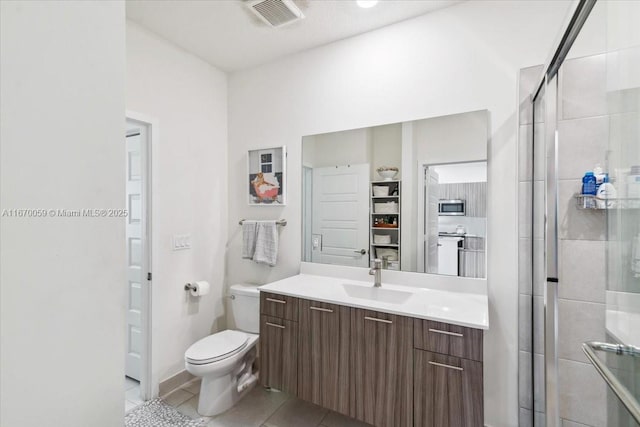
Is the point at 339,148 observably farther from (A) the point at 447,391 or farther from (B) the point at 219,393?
(B) the point at 219,393

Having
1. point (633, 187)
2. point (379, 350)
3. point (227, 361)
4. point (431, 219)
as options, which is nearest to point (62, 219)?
A: point (633, 187)

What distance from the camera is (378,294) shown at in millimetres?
2029

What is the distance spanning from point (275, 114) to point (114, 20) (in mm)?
2092

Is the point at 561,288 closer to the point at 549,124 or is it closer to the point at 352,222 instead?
the point at 549,124

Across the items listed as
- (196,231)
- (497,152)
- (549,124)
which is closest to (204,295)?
(196,231)

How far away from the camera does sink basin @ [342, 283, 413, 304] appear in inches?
76.7

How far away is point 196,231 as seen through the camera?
8.39 ft

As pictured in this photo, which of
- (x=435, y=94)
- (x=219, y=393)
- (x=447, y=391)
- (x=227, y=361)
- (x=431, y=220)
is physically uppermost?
(x=435, y=94)

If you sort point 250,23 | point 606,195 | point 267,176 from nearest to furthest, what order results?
point 606,195, point 250,23, point 267,176

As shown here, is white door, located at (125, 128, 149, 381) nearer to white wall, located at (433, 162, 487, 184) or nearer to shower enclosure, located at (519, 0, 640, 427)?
white wall, located at (433, 162, 487, 184)

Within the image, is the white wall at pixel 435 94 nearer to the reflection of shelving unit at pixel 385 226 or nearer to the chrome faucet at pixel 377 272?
the reflection of shelving unit at pixel 385 226

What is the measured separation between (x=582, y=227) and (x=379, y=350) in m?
1.15

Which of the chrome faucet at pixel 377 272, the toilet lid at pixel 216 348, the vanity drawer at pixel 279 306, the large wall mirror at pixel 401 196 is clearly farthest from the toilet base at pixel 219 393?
the chrome faucet at pixel 377 272

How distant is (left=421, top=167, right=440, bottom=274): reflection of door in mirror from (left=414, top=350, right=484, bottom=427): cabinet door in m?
0.62
